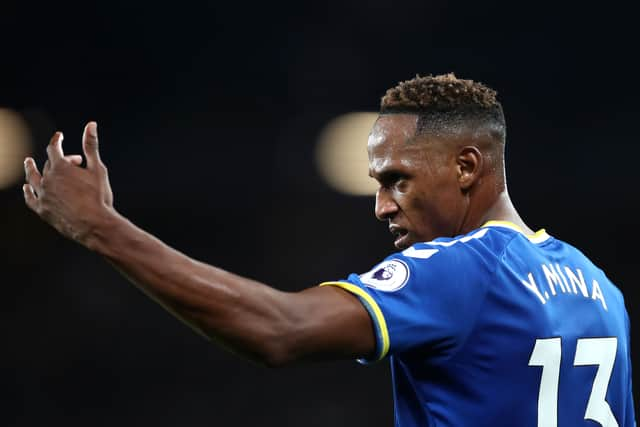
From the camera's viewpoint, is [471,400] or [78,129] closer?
[471,400]

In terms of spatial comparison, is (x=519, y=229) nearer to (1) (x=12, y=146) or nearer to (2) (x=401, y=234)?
(2) (x=401, y=234)

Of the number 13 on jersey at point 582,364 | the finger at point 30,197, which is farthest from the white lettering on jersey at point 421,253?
the finger at point 30,197

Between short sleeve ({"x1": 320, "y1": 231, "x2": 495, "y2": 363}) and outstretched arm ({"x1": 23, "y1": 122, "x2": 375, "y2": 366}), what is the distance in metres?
0.06

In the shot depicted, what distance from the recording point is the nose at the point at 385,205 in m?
2.09

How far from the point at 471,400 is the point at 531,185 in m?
4.61

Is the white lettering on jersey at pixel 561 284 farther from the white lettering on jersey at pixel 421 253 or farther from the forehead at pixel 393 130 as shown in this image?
the forehead at pixel 393 130

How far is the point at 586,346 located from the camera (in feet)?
6.05

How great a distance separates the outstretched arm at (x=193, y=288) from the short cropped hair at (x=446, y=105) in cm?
67

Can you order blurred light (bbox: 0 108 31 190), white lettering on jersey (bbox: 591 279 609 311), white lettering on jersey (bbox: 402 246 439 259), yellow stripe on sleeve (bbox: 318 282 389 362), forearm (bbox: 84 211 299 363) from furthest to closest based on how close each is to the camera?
blurred light (bbox: 0 108 31 190) → white lettering on jersey (bbox: 591 279 609 311) → white lettering on jersey (bbox: 402 246 439 259) → yellow stripe on sleeve (bbox: 318 282 389 362) → forearm (bbox: 84 211 299 363)

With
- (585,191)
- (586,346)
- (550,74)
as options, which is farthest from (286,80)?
(586,346)

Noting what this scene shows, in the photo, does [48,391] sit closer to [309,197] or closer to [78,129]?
[78,129]

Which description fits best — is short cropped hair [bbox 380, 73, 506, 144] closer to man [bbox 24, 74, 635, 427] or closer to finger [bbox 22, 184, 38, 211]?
man [bbox 24, 74, 635, 427]

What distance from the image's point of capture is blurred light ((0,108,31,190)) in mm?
6031

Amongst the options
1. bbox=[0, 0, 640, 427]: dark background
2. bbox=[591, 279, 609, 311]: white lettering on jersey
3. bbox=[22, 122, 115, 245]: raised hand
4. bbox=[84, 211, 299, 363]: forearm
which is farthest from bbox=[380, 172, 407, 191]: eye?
bbox=[0, 0, 640, 427]: dark background
